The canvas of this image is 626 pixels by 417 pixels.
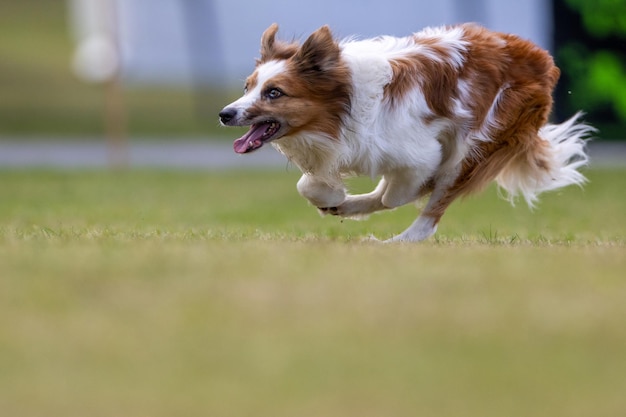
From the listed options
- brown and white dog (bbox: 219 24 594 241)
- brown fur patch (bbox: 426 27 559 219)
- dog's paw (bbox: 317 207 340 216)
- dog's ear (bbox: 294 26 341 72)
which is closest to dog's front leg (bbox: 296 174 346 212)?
brown and white dog (bbox: 219 24 594 241)

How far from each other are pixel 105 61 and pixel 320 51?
27569 mm

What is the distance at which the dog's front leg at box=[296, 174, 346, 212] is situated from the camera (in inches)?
331

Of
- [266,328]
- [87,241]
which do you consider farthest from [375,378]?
[87,241]

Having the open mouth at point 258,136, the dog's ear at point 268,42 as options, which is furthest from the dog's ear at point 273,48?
the open mouth at point 258,136

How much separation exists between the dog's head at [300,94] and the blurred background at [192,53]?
6.29 metres

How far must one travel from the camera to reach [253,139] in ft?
26.2

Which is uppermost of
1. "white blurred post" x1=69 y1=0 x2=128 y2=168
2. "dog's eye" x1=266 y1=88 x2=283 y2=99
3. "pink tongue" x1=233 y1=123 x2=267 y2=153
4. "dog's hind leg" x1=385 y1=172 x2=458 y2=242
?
"dog's eye" x1=266 y1=88 x2=283 y2=99

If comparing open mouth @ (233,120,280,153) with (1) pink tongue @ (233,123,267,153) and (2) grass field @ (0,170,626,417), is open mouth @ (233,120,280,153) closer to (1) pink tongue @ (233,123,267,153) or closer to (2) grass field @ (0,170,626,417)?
(1) pink tongue @ (233,123,267,153)

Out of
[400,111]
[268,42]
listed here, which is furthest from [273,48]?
[400,111]

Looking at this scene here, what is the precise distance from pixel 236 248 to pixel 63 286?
1.60 m

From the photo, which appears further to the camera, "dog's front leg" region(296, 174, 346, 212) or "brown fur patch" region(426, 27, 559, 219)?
"dog's front leg" region(296, 174, 346, 212)

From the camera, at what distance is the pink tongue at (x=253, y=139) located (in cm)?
798

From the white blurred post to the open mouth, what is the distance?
13.9 meters

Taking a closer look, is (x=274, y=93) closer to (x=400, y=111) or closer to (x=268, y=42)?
(x=268, y=42)
